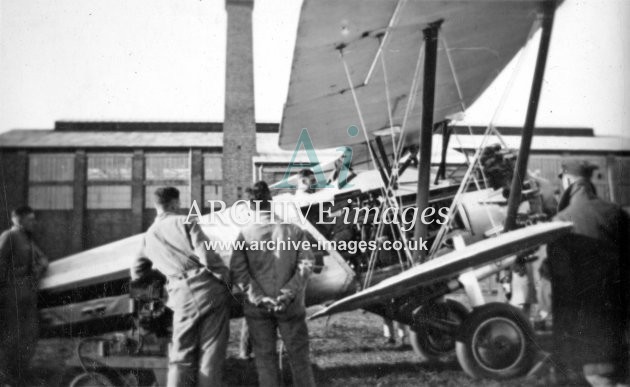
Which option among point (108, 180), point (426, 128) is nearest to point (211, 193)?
point (108, 180)

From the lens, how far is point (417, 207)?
158 inches

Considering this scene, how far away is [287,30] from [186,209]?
16.7 ft

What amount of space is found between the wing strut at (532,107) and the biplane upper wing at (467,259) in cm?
52

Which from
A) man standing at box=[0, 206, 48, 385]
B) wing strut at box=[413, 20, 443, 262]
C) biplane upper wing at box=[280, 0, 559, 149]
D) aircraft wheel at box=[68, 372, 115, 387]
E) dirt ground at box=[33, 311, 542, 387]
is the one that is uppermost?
biplane upper wing at box=[280, 0, 559, 149]

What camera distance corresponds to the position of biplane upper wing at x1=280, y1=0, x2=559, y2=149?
370cm

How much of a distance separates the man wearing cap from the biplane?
0.75 ft

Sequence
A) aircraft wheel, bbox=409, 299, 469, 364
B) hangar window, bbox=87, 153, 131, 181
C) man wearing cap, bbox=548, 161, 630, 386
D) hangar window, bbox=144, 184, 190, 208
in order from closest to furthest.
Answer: man wearing cap, bbox=548, 161, 630, 386 < aircraft wheel, bbox=409, 299, 469, 364 < hangar window, bbox=144, 184, 190, 208 < hangar window, bbox=87, 153, 131, 181

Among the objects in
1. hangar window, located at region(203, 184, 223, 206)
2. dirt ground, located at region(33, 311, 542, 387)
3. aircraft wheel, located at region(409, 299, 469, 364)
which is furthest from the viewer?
hangar window, located at region(203, 184, 223, 206)

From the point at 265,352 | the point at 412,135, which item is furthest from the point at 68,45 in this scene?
the point at 412,135

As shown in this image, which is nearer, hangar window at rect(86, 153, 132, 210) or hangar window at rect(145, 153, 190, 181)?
hangar window at rect(86, 153, 132, 210)

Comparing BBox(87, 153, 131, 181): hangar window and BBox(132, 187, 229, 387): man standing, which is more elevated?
BBox(87, 153, 131, 181): hangar window

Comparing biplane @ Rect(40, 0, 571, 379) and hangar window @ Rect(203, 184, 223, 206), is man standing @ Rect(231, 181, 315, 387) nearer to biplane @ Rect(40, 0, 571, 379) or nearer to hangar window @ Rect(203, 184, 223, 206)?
biplane @ Rect(40, 0, 571, 379)

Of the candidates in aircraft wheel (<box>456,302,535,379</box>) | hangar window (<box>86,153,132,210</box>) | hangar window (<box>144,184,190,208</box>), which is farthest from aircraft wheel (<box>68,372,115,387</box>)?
hangar window (<box>144,184,190,208</box>)

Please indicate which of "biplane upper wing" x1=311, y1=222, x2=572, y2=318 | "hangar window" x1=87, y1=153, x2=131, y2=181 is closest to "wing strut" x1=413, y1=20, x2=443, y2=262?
"biplane upper wing" x1=311, y1=222, x2=572, y2=318
